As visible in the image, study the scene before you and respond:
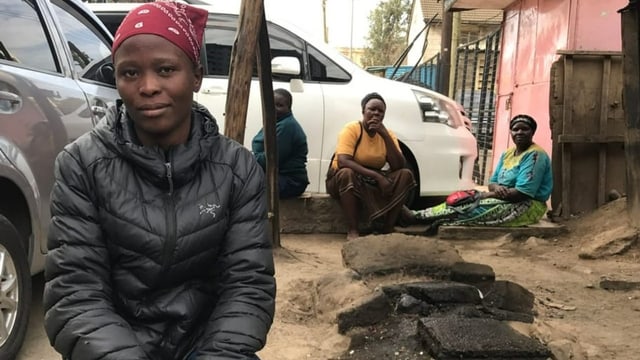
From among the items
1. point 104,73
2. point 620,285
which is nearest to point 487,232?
point 620,285

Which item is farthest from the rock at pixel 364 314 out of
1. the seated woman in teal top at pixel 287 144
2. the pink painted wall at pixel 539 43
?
the pink painted wall at pixel 539 43

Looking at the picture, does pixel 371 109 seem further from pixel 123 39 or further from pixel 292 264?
pixel 123 39

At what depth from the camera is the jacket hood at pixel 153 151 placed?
1.53 meters

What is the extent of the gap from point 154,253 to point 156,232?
54 millimetres

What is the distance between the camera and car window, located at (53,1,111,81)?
11.8ft

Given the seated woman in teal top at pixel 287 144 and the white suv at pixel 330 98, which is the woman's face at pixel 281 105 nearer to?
the seated woman in teal top at pixel 287 144

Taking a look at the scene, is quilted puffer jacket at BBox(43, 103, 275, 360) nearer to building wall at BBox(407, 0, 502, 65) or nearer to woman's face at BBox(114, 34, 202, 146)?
woman's face at BBox(114, 34, 202, 146)

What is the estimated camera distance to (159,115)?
1.57 m

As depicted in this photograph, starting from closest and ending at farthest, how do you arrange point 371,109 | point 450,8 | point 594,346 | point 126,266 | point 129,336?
point 129,336 < point 126,266 < point 594,346 < point 371,109 < point 450,8

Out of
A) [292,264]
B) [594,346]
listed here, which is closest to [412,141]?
[292,264]

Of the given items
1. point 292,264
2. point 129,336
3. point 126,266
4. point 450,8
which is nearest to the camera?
point 129,336

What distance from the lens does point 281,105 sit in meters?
5.30

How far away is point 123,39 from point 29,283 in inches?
Answer: 63.2

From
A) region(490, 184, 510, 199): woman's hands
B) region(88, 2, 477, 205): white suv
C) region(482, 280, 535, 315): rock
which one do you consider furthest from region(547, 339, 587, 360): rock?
region(88, 2, 477, 205): white suv
